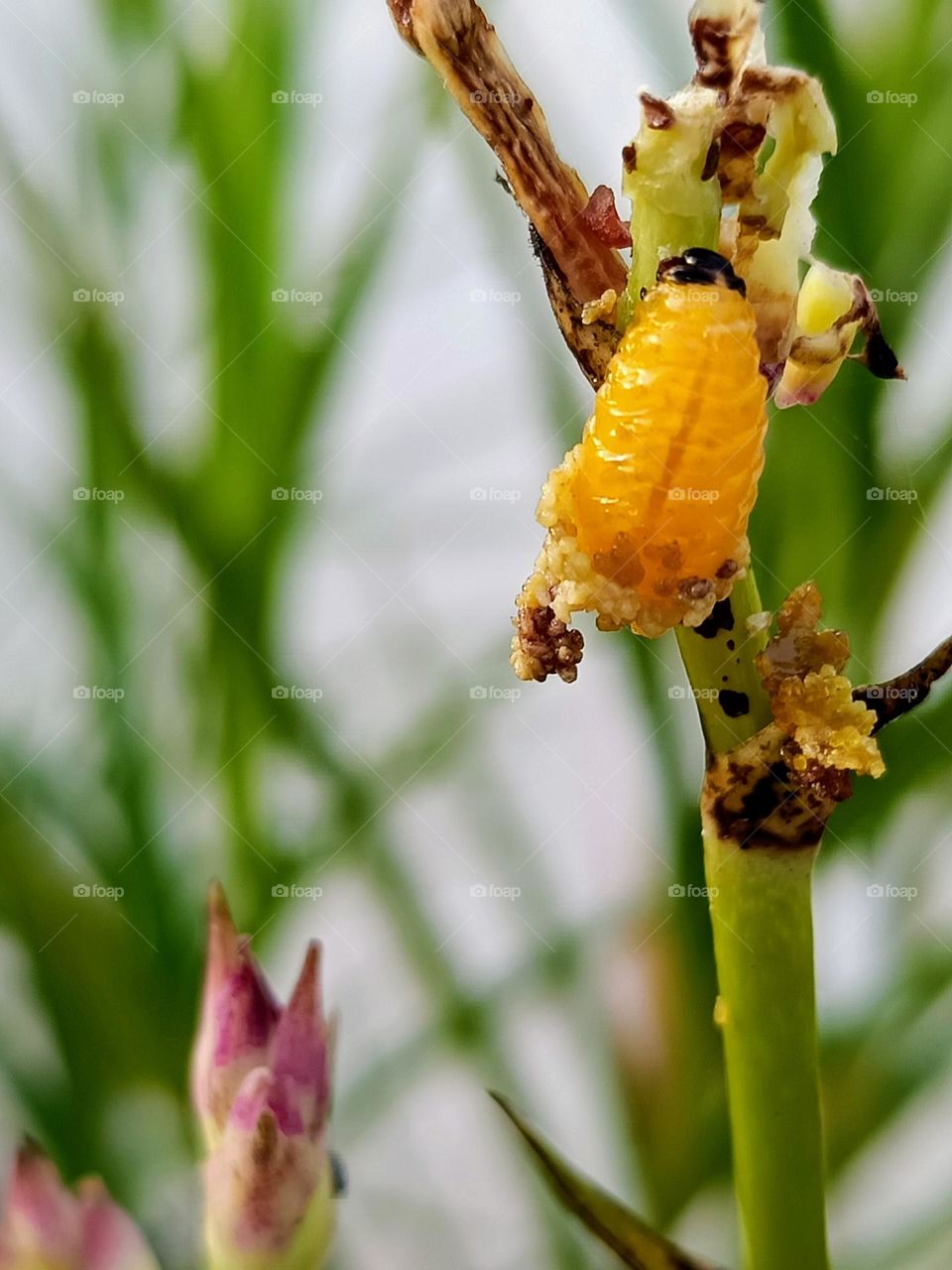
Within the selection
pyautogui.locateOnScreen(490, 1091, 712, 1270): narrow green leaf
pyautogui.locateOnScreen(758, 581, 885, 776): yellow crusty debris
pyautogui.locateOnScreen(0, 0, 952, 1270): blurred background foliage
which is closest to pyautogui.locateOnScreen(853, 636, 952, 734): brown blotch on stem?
pyautogui.locateOnScreen(758, 581, 885, 776): yellow crusty debris

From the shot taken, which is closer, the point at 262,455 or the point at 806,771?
the point at 806,771

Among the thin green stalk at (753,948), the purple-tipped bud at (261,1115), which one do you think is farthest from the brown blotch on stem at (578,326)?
the purple-tipped bud at (261,1115)

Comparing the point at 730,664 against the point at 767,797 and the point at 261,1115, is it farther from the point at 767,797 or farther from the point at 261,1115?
the point at 261,1115

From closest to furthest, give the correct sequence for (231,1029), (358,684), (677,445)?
(677,445) → (231,1029) → (358,684)

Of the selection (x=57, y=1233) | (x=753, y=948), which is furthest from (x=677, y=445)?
(x=57, y=1233)

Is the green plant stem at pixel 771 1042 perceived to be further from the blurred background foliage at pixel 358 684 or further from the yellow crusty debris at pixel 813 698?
the blurred background foliage at pixel 358 684

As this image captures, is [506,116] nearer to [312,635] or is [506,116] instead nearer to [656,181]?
[656,181]

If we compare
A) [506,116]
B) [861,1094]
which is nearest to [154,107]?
[506,116]

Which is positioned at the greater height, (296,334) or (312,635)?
(296,334)
